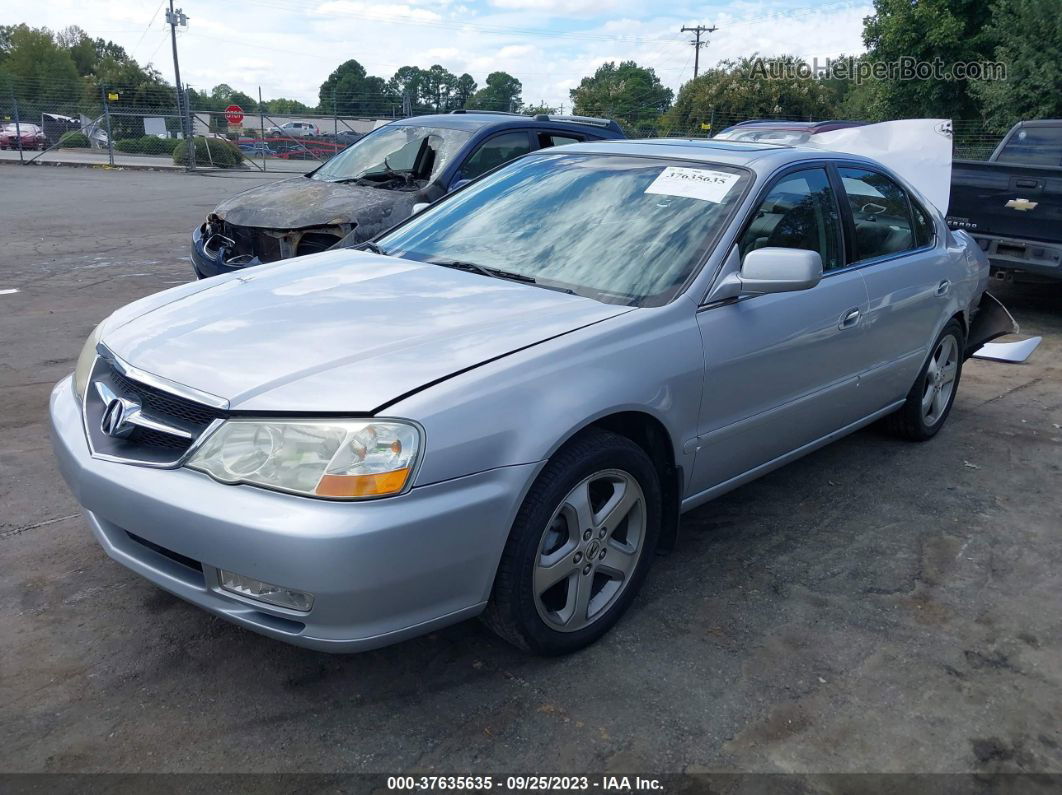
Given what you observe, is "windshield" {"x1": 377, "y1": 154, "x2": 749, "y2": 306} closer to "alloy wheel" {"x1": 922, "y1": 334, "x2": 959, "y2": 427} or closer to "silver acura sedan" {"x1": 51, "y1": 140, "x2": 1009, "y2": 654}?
"silver acura sedan" {"x1": 51, "y1": 140, "x2": 1009, "y2": 654}

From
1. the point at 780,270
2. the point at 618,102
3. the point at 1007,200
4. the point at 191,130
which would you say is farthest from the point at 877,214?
the point at 618,102

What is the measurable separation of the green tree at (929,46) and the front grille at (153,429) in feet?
87.4

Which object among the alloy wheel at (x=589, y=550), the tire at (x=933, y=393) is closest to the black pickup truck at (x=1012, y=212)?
the tire at (x=933, y=393)

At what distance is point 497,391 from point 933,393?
3454mm

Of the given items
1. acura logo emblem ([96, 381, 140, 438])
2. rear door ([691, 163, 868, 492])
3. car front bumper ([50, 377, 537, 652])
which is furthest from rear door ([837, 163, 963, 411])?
acura logo emblem ([96, 381, 140, 438])

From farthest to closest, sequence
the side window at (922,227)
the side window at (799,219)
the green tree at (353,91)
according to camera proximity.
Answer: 1. the green tree at (353,91)
2. the side window at (922,227)
3. the side window at (799,219)

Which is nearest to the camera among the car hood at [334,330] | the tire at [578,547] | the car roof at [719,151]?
the car hood at [334,330]

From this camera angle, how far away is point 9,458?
4344 millimetres

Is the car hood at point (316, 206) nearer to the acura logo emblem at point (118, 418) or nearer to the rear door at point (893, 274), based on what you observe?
the rear door at point (893, 274)

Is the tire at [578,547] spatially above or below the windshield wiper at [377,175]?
below

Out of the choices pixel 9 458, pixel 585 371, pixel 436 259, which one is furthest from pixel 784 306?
pixel 9 458

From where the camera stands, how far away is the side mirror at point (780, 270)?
320cm

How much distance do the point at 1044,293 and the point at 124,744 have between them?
10263 millimetres

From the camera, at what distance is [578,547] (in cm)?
288
